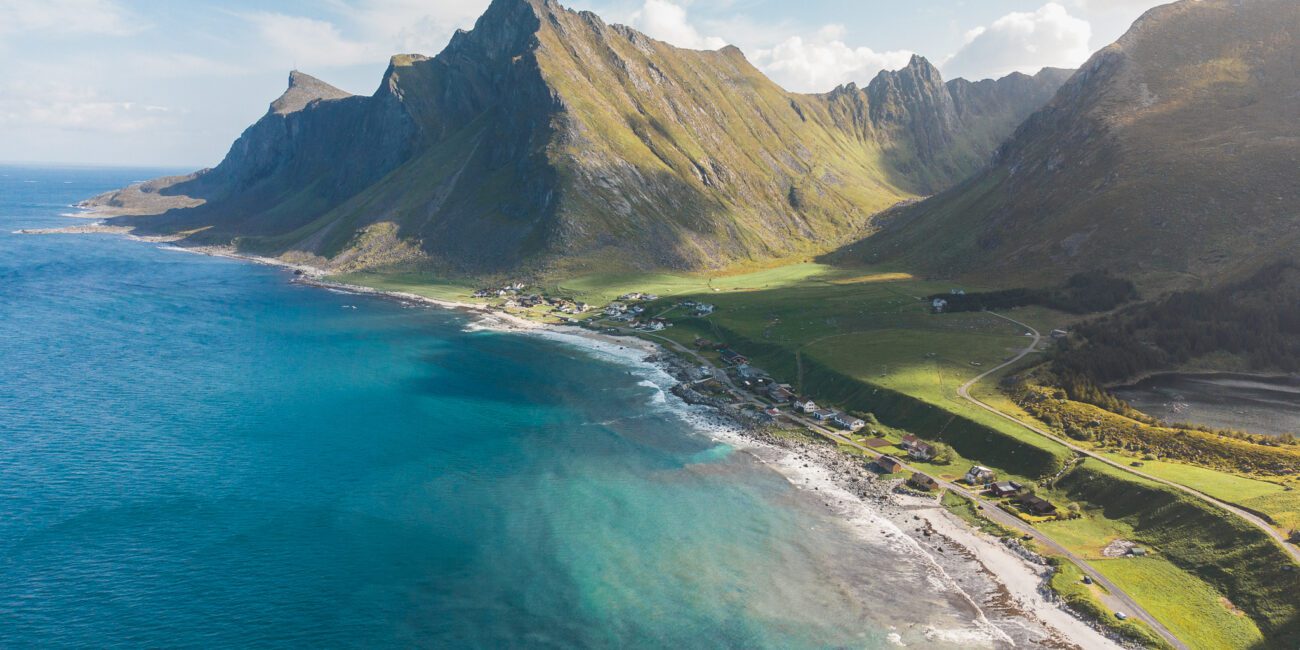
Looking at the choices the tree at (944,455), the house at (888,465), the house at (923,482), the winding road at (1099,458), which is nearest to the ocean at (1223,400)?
the winding road at (1099,458)

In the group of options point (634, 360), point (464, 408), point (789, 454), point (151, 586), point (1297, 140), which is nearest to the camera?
point (151, 586)

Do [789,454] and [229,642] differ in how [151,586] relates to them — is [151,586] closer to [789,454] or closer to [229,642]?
[229,642]

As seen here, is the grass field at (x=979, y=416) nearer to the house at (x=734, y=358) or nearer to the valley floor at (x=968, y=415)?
the valley floor at (x=968, y=415)

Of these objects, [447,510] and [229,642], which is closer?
[229,642]

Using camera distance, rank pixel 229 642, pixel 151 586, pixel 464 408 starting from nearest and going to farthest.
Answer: pixel 229 642, pixel 151 586, pixel 464 408

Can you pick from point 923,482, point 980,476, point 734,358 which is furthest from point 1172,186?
point 923,482

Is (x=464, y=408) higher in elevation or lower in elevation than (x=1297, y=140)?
lower

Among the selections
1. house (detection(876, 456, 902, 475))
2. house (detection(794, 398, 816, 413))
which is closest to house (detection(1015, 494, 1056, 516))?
house (detection(876, 456, 902, 475))

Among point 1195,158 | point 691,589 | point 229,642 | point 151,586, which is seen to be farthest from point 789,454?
point 1195,158
